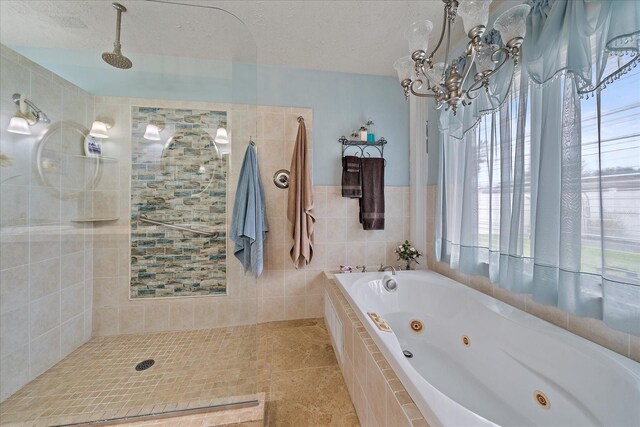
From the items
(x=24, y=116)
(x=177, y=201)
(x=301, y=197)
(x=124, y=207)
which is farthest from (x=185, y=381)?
(x=24, y=116)

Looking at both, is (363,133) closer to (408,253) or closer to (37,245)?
(408,253)

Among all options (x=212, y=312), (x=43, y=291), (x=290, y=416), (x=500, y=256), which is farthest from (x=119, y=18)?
(x=500, y=256)

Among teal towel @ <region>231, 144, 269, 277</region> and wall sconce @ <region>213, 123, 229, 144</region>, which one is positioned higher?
wall sconce @ <region>213, 123, 229, 144</region>

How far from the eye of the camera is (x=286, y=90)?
6.77 ft

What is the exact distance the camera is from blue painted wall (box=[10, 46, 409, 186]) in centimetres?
155

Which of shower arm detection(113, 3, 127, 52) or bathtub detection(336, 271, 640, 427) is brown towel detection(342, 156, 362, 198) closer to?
bathtub detection(336, 271, 640, 427)

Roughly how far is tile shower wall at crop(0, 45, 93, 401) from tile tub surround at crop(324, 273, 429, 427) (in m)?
1.82

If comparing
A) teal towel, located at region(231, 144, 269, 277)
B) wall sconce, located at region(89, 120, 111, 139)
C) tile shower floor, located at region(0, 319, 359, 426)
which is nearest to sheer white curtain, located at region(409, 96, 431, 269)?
tile shower floor, located at region(0, 319, 359, 426)

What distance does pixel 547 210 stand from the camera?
1.01 meters

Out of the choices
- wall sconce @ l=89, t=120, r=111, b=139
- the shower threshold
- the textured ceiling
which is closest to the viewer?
the shower threshold

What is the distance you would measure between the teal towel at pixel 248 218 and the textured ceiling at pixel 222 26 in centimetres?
83

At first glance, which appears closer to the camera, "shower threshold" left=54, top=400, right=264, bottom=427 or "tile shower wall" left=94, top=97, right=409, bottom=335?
"shower threshold" left=54, top=400, right=264, bottom=427

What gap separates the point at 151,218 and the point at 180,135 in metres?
0.65

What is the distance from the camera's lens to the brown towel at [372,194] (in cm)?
207
